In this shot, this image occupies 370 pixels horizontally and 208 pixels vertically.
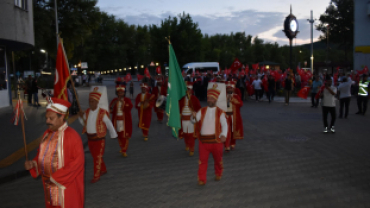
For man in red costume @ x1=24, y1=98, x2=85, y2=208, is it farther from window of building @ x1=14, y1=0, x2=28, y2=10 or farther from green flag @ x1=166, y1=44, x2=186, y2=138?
window of building @ x1=14, y1=0, x2=28, y2=10

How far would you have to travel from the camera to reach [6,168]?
7402 mm

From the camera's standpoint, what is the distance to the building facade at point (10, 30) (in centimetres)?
1600

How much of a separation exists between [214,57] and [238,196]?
2869 inches

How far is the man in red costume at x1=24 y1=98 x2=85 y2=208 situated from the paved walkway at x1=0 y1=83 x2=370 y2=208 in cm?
177

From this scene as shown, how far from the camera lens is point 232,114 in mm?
9008

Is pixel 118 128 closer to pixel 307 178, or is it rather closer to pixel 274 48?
pixel 307 178

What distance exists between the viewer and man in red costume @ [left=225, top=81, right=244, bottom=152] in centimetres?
874

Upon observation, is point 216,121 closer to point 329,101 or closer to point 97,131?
point 97,131

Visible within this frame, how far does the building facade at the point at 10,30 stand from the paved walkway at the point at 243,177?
892 cm

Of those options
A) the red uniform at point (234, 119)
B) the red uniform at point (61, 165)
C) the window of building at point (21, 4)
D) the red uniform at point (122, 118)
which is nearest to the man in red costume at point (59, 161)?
the red uniform at point (61, 165)

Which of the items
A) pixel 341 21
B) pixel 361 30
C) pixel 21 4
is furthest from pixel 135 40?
pixel 21 4

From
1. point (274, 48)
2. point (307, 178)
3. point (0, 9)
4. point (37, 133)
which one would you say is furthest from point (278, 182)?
point (274, 48)

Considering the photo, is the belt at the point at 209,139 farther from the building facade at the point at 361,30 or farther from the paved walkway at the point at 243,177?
the building facade at the point at 361,30

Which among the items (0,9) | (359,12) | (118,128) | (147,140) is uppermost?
(359,12)
